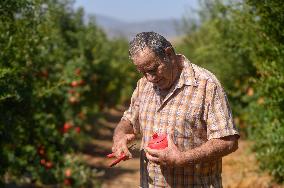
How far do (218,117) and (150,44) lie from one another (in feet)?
1.81

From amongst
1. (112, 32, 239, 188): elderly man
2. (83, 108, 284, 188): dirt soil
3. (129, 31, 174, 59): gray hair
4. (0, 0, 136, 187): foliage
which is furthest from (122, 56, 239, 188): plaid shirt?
(83, 108, 284, 188): dirt soil

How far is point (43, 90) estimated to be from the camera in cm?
698

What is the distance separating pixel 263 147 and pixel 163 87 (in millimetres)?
4574

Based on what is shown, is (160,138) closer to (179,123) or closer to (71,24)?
(179,123)

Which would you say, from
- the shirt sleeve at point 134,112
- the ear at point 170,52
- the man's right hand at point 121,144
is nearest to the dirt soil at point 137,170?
the shirt sleeve at point 134,112

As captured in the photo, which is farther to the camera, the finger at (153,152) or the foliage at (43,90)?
the foliage at (43,90)

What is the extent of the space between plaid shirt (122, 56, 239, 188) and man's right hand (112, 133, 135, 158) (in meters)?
0.12

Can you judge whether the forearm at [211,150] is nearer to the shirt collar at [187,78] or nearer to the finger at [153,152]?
the finger at [153,152]

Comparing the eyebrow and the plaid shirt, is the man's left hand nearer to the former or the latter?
the plaid shirt

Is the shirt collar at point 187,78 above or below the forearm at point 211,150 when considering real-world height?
above

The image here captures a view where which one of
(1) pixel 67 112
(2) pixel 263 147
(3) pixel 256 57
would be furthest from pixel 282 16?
(1) pixel 67 112

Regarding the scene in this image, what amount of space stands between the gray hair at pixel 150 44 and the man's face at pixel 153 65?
0.07 feet

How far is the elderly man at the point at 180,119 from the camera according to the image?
3.11 m

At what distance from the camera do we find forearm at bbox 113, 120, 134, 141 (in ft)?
11.8
